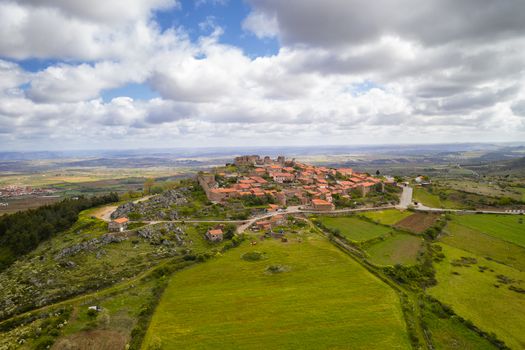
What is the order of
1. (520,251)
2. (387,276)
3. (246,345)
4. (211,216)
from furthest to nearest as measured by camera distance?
(211,216) < (520,251) < (387,276) < (246,345)

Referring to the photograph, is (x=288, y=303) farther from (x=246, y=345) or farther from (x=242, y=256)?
(x=242, y=256)

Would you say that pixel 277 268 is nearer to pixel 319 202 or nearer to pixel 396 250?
pixel 396 250

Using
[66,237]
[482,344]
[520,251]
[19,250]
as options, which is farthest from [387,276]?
[19,250]

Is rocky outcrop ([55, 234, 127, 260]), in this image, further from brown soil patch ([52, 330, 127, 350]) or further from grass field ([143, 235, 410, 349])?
brown soil patch ([52, 330, 127, 350])

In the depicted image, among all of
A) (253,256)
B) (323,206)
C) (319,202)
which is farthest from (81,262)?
(323,206)

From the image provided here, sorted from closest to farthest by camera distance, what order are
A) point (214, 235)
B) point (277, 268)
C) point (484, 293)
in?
point (484, 293) < point (277, 268) < point (214, 235)

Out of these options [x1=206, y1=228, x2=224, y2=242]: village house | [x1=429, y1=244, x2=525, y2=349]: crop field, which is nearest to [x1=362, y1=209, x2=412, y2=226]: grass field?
[x1=429, y1=244, x2=525, y2=349]: crop field
